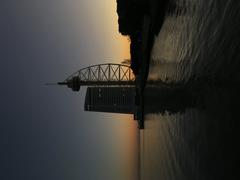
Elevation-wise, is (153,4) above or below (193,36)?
above

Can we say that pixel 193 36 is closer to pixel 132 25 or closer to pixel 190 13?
pixel 190 13

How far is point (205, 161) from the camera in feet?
25.5

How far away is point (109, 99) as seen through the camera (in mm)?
96438

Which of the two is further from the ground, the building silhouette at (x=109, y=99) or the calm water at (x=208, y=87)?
the calm water at (x=208, y=87)

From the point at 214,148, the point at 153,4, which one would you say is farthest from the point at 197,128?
the point at 153,4

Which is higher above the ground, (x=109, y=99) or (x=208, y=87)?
(x=208, y=87)

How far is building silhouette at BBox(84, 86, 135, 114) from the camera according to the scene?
289 feet

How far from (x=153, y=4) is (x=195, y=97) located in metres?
8.68

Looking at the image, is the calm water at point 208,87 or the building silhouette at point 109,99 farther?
the building silhouette at point 109,99

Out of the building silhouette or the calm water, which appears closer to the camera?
the calm water

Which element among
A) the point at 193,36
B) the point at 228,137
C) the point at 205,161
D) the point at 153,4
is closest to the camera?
the point at 228,137

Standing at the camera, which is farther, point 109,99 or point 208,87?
point 109,99

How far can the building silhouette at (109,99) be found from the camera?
8819 centimetres

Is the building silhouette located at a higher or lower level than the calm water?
lower
